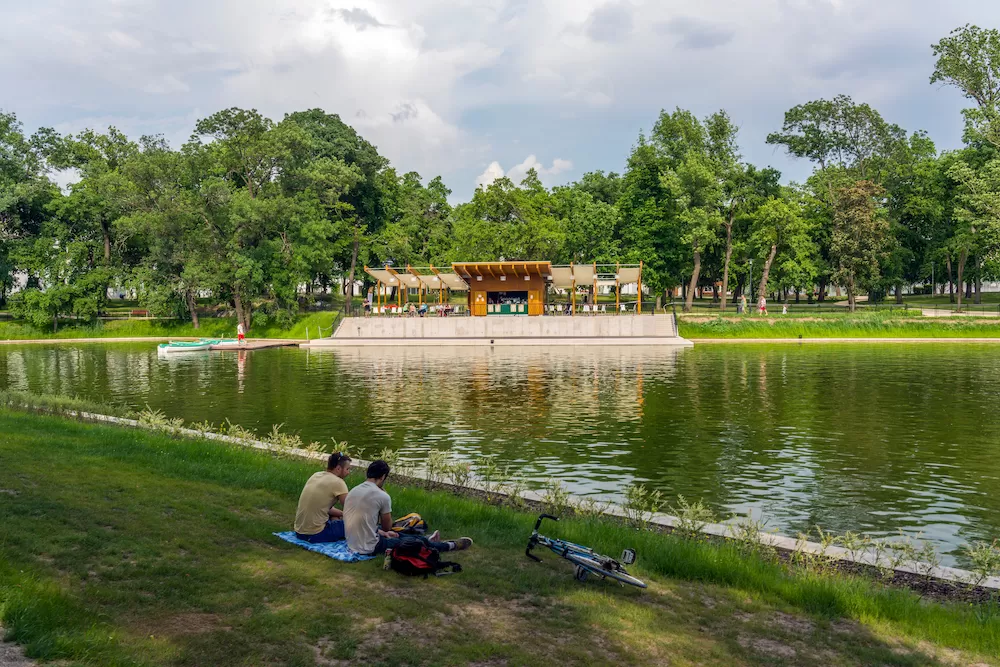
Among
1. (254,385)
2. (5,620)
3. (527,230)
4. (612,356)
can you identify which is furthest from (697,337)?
(5,620)

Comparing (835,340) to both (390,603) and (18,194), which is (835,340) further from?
(18,194)

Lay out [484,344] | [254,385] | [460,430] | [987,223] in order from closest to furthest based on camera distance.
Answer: [460,430], [254,385], [484,344], [987,223]

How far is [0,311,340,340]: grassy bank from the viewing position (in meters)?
66.6

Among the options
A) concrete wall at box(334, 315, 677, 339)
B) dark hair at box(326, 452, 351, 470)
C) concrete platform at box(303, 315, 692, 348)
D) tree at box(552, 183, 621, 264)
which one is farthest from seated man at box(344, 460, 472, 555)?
tree at box(552, 183, 621, 264)

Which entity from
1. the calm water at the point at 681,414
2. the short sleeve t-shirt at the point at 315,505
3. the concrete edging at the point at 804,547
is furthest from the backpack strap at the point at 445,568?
the calm water at the point at 681,414

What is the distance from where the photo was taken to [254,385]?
1241 inches

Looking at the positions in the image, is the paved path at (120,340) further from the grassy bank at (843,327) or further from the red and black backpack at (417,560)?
the red and black backpack at (417,560)

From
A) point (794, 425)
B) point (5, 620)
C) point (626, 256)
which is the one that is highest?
point (626, 256)

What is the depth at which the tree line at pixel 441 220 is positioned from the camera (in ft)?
216

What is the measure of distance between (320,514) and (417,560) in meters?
1.78

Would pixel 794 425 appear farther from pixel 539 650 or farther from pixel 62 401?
pixel 62 401

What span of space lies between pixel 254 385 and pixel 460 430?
1450 cm

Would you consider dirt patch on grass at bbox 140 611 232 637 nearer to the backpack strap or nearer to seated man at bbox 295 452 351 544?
the backpack strap

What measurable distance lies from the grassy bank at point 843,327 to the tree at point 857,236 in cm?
815
